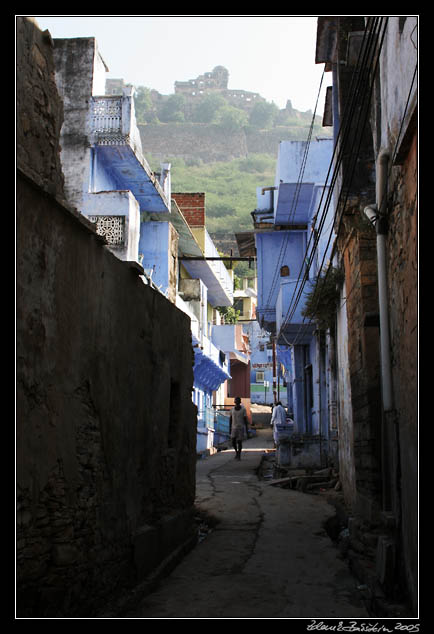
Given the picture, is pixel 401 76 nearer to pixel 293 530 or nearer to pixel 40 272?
pixel 40 272

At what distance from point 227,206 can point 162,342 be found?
105 metres

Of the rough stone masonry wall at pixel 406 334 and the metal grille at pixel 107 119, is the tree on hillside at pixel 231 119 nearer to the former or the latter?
the metal grille at pixel 107 119

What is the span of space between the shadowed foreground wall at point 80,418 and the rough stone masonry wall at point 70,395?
0.5 inches

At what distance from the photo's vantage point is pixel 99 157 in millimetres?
17344

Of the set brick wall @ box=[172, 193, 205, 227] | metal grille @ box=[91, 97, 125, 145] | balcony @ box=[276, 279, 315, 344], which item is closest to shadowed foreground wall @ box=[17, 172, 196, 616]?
metal grille @ box=[91, 97, 125, 145]

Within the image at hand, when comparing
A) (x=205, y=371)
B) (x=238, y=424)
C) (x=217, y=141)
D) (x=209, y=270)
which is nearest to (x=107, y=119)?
(x=238, y=424)

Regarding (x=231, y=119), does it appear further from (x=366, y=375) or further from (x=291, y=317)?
(x=366, y=375)

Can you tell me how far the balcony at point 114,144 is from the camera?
1675cm

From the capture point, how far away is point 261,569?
7.52 m

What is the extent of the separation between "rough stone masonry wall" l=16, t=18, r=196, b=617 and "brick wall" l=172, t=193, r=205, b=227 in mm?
21189

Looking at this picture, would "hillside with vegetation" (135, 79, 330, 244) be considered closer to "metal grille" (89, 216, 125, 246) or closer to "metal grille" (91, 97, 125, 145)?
"metal grille" (91, 97, 125, 145)

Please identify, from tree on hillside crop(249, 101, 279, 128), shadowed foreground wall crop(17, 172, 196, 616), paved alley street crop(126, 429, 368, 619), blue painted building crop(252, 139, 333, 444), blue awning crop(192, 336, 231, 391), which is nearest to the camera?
shadowed foreground wall crop(17, 172, 196, 616)

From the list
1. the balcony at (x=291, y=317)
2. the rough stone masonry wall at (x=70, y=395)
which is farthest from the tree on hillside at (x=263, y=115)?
the rough stone masonry wall at (x=70, y=395)

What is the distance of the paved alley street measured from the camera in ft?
19.6
